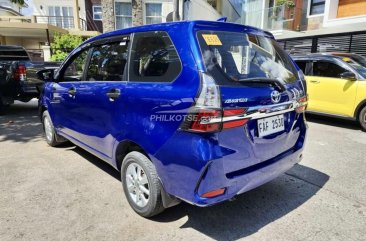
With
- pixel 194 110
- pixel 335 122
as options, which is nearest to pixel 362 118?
pixel 335 122

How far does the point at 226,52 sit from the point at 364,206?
7.60 feet

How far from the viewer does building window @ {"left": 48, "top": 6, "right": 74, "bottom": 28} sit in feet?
83.8

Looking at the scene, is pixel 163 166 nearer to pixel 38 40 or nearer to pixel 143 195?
pixel 143 195

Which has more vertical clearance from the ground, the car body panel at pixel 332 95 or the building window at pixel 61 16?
the building window at pixel 61 16

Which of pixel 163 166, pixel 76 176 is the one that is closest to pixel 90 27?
pixel 76 176

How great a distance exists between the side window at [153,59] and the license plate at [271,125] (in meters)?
0.87

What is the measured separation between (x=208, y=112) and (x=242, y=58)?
3.01ft

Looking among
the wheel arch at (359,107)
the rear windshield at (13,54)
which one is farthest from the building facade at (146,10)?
the wheel arch at (359,107)

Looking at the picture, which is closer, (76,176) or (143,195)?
(143,195)

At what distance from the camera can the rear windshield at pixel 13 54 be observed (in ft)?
30.5

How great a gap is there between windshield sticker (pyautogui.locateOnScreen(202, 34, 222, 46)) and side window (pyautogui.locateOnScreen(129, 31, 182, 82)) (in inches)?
11.2

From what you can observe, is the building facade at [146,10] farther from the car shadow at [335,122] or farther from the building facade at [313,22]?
the car shadow at [335,122]

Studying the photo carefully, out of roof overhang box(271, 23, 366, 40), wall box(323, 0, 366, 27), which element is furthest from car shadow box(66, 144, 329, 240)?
wall box(323, 0, 366, 27)

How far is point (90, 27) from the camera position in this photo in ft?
82.9
